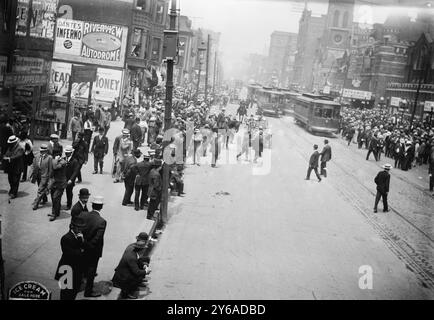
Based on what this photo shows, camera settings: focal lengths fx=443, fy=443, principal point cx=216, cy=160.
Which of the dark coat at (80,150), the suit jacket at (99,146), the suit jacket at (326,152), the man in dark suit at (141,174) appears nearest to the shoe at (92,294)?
the man in dark suit at (141,174)

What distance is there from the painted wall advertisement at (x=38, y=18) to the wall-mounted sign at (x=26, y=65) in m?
1.20

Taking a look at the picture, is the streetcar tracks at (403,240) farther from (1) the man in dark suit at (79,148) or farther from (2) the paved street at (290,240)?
(1) the man in dark suit at (79,148)

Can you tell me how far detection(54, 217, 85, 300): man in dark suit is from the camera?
6457 mm

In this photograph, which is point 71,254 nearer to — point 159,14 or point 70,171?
point 70,171

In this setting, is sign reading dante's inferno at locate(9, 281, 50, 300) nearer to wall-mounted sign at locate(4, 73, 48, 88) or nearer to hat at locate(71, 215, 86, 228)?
hat at locate(71, 215, 86, 228)

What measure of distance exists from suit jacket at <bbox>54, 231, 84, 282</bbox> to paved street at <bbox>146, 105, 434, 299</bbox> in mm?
1408

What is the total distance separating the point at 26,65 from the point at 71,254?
1171 cm

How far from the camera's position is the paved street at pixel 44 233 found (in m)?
7.32

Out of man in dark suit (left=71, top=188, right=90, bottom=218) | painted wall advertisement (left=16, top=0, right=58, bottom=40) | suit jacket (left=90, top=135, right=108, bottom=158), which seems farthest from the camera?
painted wall advertisement (left=16, top=0, right=58, bottom=40)

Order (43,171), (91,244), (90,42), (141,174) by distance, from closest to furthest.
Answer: (91,244), (43,171), (141,174), (90,42)

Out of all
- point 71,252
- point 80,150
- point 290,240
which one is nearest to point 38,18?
point 80,150

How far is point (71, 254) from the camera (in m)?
6.48

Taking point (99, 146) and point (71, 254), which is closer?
point (71, 254)

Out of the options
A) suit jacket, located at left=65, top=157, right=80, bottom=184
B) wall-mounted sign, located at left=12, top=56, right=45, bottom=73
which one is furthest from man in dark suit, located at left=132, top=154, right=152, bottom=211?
wall-mounted sign, located at left=12, top=56, right=45, bottom=73
